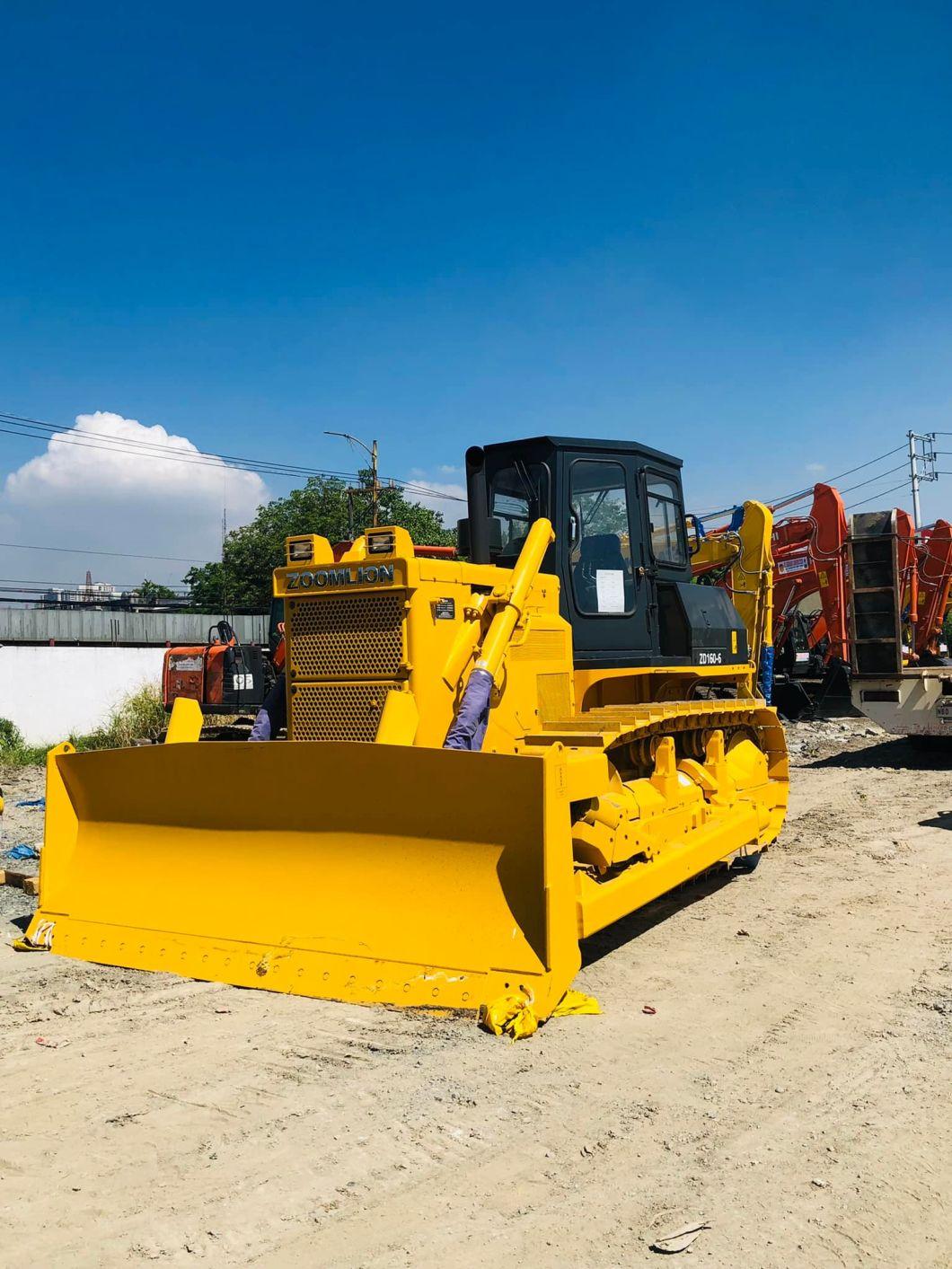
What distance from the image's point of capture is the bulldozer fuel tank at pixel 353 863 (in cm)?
431

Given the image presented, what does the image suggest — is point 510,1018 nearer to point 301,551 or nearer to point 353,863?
point 353,863

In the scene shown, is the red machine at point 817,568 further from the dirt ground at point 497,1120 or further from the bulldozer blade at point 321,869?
the bulldozer blade at point 321,869

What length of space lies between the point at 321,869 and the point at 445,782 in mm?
783

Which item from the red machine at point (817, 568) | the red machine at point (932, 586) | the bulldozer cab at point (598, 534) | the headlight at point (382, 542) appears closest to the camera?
the headlight at point (382, 542)

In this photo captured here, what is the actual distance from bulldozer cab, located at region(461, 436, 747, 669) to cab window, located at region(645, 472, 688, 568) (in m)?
0.01

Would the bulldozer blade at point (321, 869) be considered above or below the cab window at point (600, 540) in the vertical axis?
below

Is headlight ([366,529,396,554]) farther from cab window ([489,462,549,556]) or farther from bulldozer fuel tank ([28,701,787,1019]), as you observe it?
cab window ([489,462,549,556])

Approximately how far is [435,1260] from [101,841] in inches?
137

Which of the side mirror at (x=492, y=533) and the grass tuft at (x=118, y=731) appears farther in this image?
the grass tuft at (x=118, y=731)

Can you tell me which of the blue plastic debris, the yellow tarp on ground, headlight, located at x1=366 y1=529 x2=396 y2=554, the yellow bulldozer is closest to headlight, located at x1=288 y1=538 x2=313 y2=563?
the yellow bulldozer

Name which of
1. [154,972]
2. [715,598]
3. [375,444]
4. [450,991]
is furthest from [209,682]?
[375,444]

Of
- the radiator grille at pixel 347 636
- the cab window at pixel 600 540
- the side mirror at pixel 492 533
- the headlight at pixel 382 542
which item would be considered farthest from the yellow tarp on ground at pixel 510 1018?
the side mirror at pixel 492 533

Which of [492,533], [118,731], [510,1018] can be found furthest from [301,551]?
[118,731]

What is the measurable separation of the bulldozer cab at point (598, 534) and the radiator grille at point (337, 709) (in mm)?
1167
